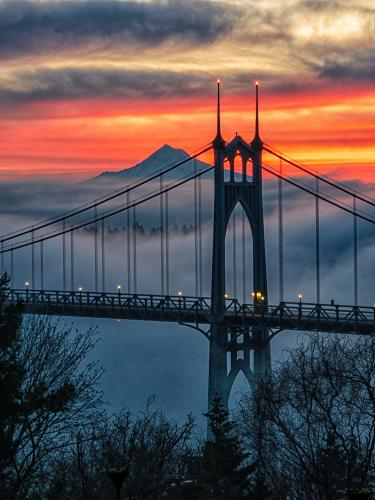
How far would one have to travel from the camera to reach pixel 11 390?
3375cm

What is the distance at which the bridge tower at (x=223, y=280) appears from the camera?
243ft

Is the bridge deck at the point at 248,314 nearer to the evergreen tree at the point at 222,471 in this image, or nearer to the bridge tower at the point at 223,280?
the bridge tower at the point at 223,280

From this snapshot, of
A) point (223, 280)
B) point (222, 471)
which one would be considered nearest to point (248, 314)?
point (223, 280)

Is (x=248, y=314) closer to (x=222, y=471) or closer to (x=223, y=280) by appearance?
(x=223, y=280)

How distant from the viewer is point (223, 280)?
75312 millimetres

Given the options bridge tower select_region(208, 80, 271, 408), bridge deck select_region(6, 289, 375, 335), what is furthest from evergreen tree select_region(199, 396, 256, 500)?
bridge tower select_region(208, 80, 271, 408)

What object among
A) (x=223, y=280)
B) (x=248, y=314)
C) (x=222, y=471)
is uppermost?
(x=223, y=280)

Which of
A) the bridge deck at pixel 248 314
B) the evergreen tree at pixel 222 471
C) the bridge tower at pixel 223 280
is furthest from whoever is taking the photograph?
the bridge tower at pixel 223 280

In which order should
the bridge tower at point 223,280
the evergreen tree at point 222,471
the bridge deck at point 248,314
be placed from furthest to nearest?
1. the bridge tower at point 223,280
2. the bridge deck at point 248,314
3. the evergreen tree at point 222,471

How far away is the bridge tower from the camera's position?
74.2m

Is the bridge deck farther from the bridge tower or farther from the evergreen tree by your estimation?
the evergreen tree

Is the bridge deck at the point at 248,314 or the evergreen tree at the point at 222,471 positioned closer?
the evergreen tree at the point at 222,471

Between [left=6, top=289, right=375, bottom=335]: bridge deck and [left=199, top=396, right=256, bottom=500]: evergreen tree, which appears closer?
[left=199, top=396, right=256, bottom=500]: evergreen tree

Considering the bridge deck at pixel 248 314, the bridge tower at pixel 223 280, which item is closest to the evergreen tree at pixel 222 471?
the bridge deck at pixel 248 314
